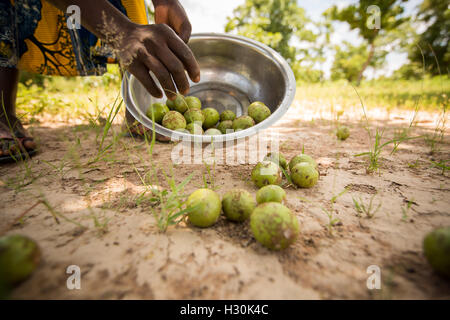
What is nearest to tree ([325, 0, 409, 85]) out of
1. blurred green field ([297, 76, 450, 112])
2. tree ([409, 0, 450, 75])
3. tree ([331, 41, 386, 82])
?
tree ([409, 0, 450, 75])

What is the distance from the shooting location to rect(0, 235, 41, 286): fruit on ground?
0.89 metres

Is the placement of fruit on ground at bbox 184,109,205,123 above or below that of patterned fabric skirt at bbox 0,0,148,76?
below

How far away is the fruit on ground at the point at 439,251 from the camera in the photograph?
→ 3.14 feet

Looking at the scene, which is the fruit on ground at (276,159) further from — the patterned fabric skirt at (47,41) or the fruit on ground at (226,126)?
the patterned fabric skirt at (47,41)

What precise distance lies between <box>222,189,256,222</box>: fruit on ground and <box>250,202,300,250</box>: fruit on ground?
6.3 inches

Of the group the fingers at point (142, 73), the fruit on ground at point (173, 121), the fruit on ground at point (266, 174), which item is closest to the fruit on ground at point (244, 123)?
the fruit on ground at point (173, 121)

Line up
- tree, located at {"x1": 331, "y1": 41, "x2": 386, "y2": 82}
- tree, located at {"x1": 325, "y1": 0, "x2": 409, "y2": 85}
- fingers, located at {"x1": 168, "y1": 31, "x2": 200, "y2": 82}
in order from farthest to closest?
tree, located at {"x1": 331, "y1": 41, "x2": 386, "y2": 82} < tree, located at {"x1": 325, "y1": 0, "x2": 409, "y2": 85} < fingers, located at {"x1": 168, "y1": 31, "x2": 200, "y2": 82}

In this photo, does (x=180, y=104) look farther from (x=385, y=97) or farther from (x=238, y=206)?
(x=385, y=97)

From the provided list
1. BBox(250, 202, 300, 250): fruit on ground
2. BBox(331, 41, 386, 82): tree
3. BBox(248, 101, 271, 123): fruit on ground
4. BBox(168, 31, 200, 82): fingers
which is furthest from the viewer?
BBox(331, 41, 386, 82): tree

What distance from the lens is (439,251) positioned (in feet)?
3.19

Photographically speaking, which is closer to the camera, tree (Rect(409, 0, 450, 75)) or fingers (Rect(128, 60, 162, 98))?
fingers (Rect(128, 60, 162, 98))

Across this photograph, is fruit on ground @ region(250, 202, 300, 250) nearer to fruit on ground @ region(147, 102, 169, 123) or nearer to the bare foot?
fruit on ground @ region(147, 102, 169, 123)

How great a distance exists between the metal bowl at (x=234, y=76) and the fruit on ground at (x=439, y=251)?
1671 mm
